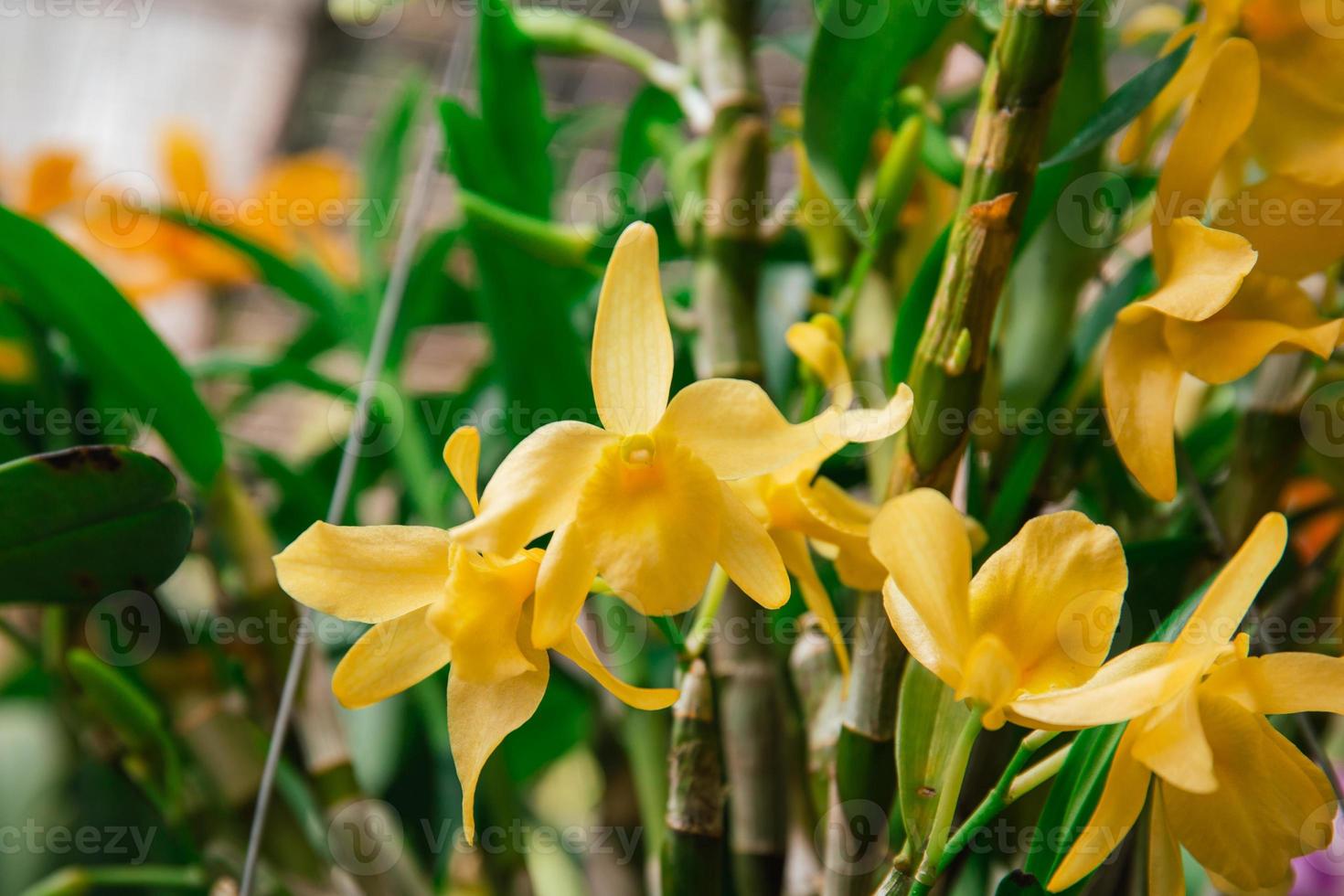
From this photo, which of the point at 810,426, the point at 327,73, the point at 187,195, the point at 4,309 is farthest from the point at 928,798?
the point at 327,73

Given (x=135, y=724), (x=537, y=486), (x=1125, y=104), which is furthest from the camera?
(x=135, y=724)

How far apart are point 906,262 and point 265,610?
0.36m

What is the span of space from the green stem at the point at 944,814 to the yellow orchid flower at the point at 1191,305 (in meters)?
0.11

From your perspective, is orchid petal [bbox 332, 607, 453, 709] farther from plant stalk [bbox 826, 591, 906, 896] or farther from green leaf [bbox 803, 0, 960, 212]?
green leaf [bbox 803, 0, 960, 212]

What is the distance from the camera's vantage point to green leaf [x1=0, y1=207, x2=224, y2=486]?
1.53 ft

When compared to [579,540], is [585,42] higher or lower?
higher

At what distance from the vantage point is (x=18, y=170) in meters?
0.87

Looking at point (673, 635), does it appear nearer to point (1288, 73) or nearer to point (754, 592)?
point (754, 592)

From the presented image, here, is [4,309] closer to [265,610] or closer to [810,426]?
[265,610]

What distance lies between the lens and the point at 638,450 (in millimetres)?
265

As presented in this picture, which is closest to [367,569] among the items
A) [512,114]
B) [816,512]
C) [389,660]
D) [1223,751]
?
[389,660]

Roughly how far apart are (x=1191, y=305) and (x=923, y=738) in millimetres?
149

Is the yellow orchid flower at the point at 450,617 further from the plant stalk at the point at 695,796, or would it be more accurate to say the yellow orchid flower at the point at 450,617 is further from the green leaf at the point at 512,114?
the green leaf at the point at 512,114

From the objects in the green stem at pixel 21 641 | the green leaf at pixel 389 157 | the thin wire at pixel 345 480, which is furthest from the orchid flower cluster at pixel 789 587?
the green leaf at pixel 389 157
